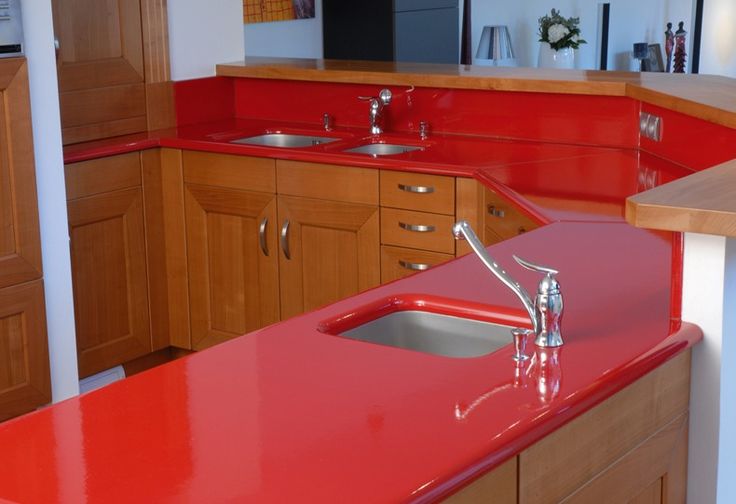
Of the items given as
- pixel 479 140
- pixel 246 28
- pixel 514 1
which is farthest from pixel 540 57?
pixel 479 140

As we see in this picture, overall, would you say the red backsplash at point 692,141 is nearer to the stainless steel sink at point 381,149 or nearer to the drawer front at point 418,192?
the drawer front at point 418,192

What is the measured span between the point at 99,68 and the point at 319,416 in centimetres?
292

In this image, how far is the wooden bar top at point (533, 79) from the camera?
3318 mm

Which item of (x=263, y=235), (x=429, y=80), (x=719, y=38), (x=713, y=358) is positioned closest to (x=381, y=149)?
(x=429, y=80)

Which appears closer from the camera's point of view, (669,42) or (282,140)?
(282,140)

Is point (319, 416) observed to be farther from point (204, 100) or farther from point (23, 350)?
point (204, 100)

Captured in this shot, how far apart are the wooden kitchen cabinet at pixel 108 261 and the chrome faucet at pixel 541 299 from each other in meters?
2.32

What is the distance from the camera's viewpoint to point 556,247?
2.52 metres

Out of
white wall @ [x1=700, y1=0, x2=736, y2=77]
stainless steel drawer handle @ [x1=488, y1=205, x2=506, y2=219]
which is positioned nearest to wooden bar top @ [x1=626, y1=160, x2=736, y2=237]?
stainless steel drawer handle @ [x1=488, y1=205, x2=506, y2=219]

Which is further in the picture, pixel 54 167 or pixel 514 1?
pixel 514 1

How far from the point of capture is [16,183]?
11.6 ft

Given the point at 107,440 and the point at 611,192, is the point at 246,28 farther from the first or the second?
the point at 107,440

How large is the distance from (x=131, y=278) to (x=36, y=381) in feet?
1.93

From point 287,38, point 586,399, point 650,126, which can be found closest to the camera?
point 586,399
